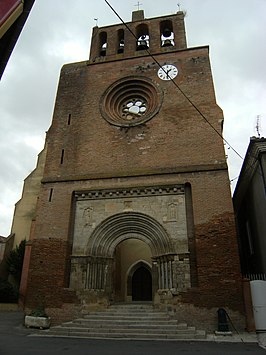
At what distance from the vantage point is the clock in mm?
16375

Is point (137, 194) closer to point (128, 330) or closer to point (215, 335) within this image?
point (128, 330)

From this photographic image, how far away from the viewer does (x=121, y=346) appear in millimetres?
8047

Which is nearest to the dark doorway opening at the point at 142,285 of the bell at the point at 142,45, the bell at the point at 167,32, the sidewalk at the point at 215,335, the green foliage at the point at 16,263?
the sidewalk at the point at 215,335

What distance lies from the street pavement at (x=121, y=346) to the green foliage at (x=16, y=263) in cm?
1107

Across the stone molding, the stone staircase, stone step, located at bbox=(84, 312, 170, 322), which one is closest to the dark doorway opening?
the stone staircase

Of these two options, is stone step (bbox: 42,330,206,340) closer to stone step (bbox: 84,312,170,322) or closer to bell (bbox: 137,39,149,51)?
stone step (bbox: 84,312,170,322)

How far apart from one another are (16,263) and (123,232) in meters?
10.8

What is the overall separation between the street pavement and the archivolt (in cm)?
395

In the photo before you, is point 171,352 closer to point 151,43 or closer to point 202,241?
point 202,241

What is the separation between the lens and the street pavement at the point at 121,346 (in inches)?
281

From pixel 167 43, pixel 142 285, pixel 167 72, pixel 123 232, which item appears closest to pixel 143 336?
pixel 123 232

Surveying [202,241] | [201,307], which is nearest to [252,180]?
[202,241]

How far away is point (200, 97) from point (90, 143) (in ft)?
19.4

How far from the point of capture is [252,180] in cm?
1387
